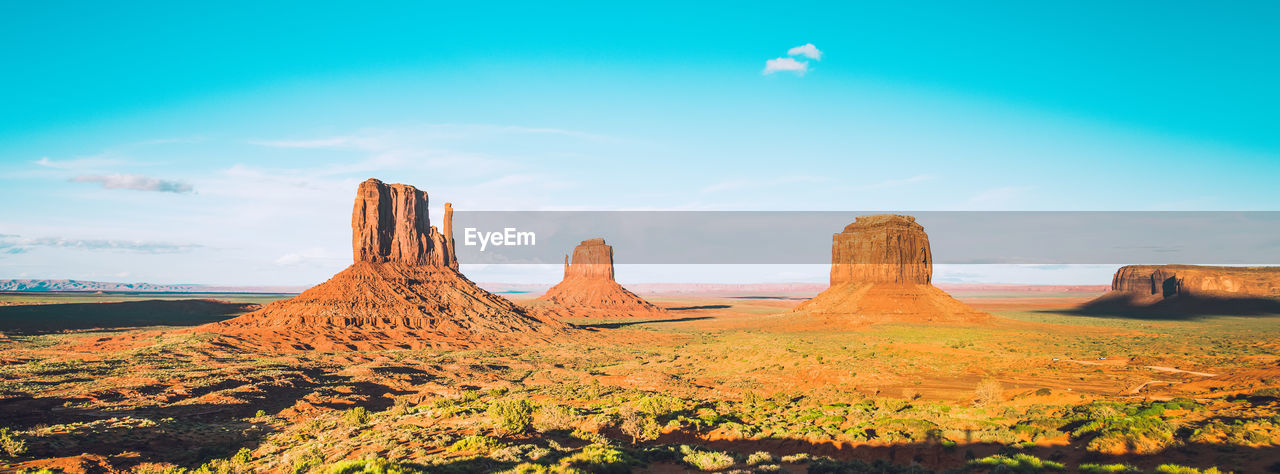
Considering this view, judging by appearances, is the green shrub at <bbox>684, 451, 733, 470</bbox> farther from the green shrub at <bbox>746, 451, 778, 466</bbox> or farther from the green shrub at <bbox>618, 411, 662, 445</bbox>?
the green shrub at <bbox>618, 411, 662, 445</bbox>

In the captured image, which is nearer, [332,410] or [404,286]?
[332,410]

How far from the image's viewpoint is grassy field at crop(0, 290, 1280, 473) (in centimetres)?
1327

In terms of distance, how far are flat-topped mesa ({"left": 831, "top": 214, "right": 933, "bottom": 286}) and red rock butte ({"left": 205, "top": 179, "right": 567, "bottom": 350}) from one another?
1848 inches

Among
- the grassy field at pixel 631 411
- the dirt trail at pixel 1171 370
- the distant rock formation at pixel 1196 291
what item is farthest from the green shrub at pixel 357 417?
the distant rock formation at pixel 1196 291

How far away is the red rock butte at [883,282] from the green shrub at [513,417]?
59.0 meters

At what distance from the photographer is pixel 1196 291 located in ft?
347

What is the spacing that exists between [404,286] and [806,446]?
4642 cm

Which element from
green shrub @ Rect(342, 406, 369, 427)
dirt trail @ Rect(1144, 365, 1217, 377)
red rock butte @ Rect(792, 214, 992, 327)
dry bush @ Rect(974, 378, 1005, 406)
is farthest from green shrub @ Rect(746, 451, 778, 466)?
red rock butte @ Rect(792, 214, 992, 327)

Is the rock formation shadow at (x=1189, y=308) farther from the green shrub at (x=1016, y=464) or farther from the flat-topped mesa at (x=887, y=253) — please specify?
the green shrub at (x=1016, y=464)

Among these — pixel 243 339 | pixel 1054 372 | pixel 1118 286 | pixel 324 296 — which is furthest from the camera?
pixel 1118 286

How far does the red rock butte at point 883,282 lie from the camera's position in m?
71.2

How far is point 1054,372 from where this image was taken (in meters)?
30.2

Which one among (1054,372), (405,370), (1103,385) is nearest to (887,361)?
(1054,372)

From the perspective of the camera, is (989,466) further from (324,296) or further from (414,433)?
(324,296)
